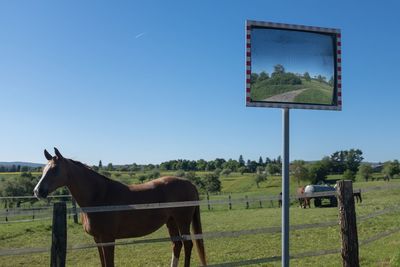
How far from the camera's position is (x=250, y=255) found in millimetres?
8914

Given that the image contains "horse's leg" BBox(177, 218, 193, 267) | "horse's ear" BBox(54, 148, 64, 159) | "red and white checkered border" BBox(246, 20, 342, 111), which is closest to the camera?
"red and white checkered border" BBox(246, 20, 342, 111)

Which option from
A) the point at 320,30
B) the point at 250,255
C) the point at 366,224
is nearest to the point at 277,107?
the point at 320,30

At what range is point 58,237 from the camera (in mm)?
3768

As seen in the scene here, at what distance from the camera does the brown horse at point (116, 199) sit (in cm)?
543

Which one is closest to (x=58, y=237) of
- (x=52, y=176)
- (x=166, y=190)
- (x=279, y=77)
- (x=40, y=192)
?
(x=40, y=192)

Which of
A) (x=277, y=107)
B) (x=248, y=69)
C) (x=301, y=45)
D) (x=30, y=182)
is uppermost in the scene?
(x=301, y=45)

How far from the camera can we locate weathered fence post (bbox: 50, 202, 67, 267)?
3.75 meters

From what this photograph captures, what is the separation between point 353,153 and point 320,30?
11275cm

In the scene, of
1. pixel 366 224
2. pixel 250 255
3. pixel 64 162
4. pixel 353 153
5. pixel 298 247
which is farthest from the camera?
pixel 353 153

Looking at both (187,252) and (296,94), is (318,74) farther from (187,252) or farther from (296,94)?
(187,252)

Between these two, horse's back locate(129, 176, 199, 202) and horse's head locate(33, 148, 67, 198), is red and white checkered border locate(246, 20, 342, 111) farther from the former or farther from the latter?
horse's back locate(129, 176, 199, 202)

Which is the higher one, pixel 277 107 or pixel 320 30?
pixel 320 30

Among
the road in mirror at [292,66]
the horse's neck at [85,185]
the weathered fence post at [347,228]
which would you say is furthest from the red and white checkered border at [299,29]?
the horse's neck at [85,185]

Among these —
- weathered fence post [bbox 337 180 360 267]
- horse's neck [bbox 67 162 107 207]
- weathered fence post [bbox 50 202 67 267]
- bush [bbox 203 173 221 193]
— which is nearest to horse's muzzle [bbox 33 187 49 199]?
horse's neck [bbox 67 162 107 207]
